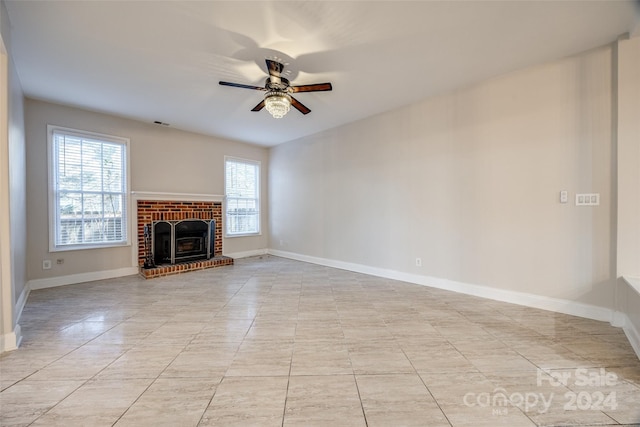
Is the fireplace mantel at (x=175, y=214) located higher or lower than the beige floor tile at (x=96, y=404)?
higher

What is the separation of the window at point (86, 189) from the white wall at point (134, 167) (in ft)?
0.36

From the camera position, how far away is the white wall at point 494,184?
109 inches

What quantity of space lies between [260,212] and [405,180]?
12.9ft

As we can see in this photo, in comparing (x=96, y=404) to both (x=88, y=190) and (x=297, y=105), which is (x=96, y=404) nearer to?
(x=297, y=105)

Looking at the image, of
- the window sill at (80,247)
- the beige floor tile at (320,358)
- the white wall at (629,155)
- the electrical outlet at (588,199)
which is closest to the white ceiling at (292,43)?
the white wall at (629,155)

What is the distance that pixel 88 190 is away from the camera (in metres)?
4.35

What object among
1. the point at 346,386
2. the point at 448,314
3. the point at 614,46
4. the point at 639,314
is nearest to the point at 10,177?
the point at 346,386

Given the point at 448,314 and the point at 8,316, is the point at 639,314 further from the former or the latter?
the point at 8,316

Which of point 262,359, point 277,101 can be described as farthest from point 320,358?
point 277,101

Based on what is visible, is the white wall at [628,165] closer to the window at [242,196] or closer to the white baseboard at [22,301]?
the white baseboard at [22,301]

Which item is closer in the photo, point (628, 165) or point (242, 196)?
point (628, 165)

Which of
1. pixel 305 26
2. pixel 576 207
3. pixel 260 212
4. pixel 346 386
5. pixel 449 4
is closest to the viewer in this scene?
pixel 346 386

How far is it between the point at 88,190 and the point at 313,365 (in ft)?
15.6

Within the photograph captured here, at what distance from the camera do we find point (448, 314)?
2.92m
